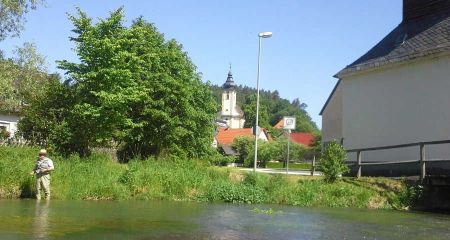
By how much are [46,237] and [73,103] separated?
16.9m

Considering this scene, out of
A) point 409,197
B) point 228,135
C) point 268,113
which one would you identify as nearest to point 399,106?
point 409,197

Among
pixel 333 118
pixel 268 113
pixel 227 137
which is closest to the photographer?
pixel 333 118

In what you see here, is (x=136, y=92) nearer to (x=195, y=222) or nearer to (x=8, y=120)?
(x=195, y=222)

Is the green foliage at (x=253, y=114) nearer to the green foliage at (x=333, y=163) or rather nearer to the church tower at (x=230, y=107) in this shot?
the church tower at (x=230, y=107)

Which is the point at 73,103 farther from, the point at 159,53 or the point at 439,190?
the point at 439,190

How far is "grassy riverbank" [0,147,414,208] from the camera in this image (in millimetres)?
17312

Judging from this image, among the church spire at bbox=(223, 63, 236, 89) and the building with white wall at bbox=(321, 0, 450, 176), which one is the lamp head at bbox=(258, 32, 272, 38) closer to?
the building with white wall at bbox=(321, 0, 450, 176)

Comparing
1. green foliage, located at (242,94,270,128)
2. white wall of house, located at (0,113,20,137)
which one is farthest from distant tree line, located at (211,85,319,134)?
white wall of house, located at (0,113,20,137)

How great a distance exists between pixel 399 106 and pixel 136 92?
12.1 m

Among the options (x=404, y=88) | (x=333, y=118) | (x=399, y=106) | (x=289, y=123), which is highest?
(x=404, y=88)

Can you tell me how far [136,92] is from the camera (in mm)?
24453

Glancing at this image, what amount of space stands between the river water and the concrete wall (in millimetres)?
16141

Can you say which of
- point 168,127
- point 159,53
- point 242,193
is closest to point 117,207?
point 242,193

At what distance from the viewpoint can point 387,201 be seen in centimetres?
1791
